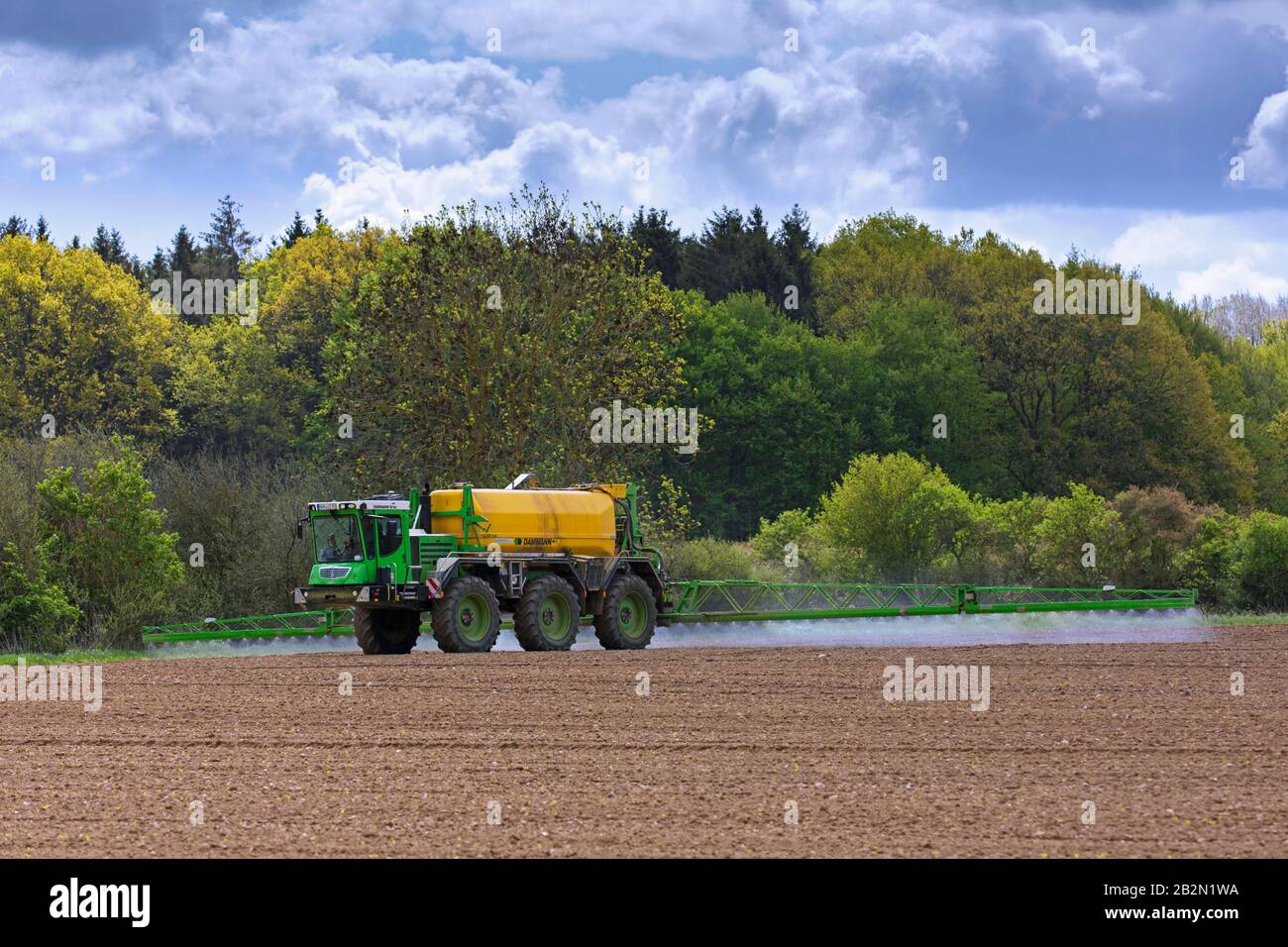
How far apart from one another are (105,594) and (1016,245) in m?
68.9

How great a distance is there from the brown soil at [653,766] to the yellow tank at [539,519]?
590 cm

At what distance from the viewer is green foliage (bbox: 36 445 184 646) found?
108ft

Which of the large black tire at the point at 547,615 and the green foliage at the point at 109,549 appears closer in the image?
the large black tire at the point at 547,615

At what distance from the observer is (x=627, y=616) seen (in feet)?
109

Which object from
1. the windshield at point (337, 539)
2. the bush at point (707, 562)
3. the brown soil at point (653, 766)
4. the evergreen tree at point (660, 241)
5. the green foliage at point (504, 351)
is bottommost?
the brown soil at point (653, 766)

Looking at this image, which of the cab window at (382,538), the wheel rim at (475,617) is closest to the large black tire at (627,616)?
the wheel rim at (475,617)

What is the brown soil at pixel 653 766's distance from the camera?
11.1 m

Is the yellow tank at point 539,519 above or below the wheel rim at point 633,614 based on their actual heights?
above

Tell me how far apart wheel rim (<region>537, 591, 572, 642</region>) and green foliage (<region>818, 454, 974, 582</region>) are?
18117mm

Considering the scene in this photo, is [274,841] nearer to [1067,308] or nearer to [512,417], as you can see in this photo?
[512,417]

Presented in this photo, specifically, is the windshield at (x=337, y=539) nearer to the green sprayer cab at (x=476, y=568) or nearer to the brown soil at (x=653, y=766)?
the green sprayer cab at (x=476, y=568)

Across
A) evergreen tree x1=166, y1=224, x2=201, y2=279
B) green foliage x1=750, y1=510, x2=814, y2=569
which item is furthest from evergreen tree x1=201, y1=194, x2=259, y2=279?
green foliage x1=750, y1=510, x2=814, y2=569

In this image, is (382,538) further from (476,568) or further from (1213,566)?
(1213,566)
